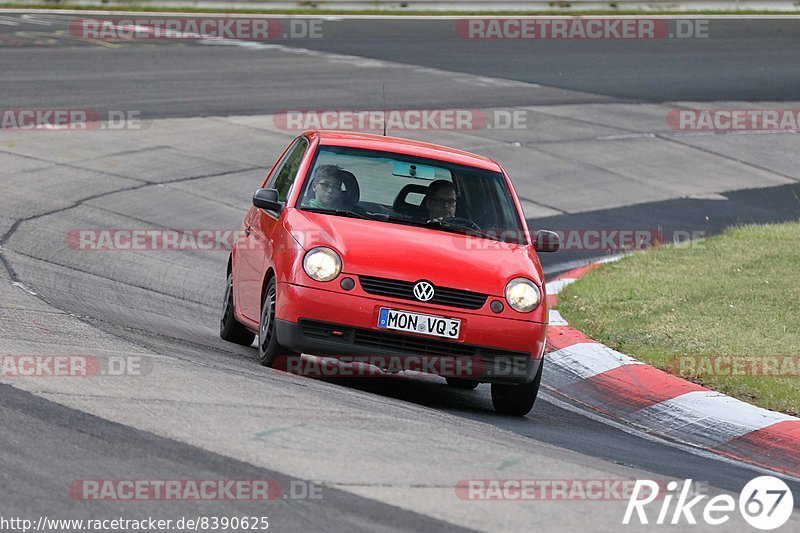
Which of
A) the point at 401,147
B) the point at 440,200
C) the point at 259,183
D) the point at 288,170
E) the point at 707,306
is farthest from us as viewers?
the point at 259,183

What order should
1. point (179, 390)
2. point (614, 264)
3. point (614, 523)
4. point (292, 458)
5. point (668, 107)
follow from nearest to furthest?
point (614, 523) → point (292, 458) → point (179, 390) → point (614, 264) → point (668, 107)

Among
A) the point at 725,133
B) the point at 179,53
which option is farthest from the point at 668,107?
the point at 179,53

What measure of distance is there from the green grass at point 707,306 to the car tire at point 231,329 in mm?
2709

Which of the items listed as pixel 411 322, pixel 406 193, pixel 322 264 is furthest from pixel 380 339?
pixel 406 193

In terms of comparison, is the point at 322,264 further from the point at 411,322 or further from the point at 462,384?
the point at 462,384

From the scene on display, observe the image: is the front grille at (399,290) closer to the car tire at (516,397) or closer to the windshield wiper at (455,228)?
the car tire at (516,397)

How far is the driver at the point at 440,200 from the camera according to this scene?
898 cm

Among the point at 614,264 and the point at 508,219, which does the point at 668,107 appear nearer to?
the point at 614,264

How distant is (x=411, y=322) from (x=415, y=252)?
18.8 inches

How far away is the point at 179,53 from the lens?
25734 mm

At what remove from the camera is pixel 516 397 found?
8398 mm

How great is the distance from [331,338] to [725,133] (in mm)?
15668

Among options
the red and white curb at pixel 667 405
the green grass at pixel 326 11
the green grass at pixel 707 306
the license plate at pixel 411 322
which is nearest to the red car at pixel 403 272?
the license plate at pixel 411 322

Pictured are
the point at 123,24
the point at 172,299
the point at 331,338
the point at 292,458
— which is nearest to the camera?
the point at 292,458
